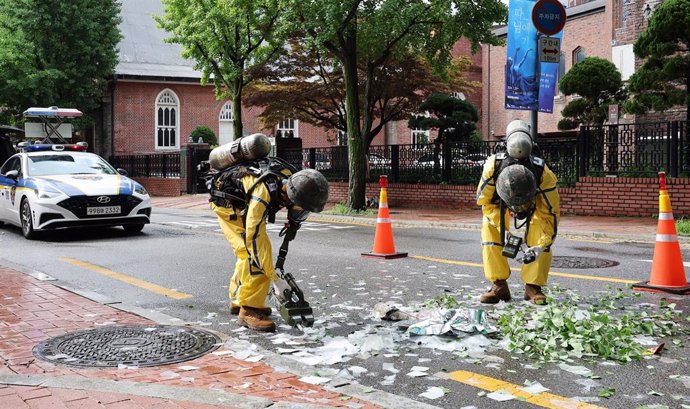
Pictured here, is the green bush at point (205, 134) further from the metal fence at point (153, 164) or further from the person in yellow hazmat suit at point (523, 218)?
the person in yellow hazmat suit at point (523, 218)

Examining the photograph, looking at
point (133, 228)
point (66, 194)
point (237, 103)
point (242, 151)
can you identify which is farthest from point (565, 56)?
point (242, 151)

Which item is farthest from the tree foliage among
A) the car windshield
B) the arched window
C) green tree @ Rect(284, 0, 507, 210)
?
the arched window

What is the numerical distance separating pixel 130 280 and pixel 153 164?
2756cm

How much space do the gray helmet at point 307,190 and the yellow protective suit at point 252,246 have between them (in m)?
0.28

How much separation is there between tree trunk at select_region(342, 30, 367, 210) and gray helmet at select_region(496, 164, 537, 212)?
1372 cm

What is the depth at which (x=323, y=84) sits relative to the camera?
1039 inches

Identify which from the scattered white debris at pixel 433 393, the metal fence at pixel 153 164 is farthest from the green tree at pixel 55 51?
the scattered white debris at pixel 433 393

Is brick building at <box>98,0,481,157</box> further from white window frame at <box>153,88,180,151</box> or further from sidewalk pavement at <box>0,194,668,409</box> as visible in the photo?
sidewalk pavement at <box>0,194,668,409</box>

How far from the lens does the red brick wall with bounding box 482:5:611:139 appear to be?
44.2m

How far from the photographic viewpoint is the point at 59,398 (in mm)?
3932

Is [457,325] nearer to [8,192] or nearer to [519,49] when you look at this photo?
[8,192]

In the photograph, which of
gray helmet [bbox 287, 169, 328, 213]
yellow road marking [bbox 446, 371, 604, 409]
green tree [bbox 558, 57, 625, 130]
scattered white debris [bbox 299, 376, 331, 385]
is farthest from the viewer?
green tree [bbox 558, 57, 625, 130]

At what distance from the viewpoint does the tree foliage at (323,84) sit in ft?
81.9

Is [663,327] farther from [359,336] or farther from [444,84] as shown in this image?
[444,84]
